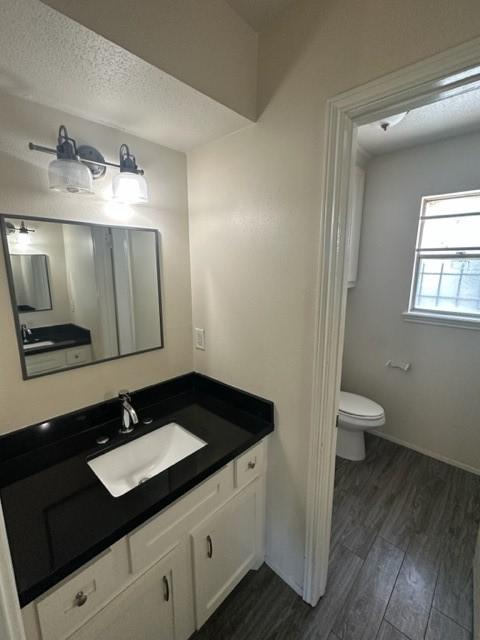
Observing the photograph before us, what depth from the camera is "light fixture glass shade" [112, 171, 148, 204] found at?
1177 millimetres

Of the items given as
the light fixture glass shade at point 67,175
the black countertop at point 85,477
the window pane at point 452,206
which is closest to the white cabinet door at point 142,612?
the black countertop at point 85,477

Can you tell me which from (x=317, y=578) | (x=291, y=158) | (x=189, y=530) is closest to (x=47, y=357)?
(x=189, y=530)

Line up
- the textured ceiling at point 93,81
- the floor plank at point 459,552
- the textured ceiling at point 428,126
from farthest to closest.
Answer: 1. the textured ceiling at point 428,126
2. the floor plank at point 459,552
3. the textured ceiling at point 93,81

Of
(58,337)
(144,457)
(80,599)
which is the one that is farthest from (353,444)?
(58,337)

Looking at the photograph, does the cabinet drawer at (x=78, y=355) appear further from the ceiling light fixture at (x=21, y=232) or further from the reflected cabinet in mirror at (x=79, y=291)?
the ceiling light fixture at (x=21, y=232)

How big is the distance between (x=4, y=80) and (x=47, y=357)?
3.16 ft

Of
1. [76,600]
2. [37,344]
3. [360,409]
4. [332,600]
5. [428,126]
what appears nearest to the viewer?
[76,600]

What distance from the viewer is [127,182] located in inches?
46.4

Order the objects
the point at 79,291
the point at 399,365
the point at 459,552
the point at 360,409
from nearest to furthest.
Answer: the point at 79,291, the point at 459,552, the point at 360,409, the point at 399,365

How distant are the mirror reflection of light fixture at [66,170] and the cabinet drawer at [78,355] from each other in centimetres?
66

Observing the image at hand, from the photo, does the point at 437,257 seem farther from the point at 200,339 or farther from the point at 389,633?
the point at 389,633

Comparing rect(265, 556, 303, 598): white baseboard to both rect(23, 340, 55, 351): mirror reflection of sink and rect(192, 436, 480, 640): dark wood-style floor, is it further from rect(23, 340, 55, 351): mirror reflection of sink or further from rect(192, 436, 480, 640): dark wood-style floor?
rect(23, 340, 55, 351): mirror reflection of sink

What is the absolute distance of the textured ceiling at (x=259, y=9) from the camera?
1.05 m

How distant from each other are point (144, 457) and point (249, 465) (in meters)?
0.49
